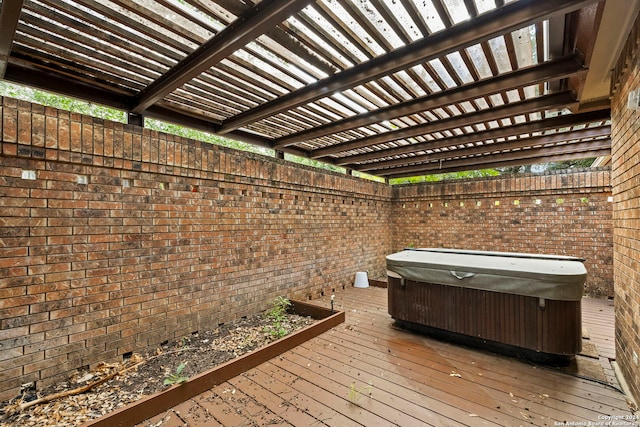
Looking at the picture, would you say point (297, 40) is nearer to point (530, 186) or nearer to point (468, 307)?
point (468, 307)

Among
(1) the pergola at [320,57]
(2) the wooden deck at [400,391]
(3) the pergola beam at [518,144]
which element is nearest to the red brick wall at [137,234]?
(1) the pergola at [320,57]

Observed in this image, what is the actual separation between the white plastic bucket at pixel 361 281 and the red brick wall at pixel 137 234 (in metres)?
0.92

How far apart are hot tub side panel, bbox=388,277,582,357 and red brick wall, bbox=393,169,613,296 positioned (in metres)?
3.94

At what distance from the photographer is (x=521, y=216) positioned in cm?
619

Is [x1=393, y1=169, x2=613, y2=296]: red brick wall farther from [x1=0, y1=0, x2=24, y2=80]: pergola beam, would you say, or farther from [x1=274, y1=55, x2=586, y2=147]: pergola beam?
[x1=0, y1=0, x2=24, y2=80]: pergola beam

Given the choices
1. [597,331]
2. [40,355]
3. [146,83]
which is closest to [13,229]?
[40,355]

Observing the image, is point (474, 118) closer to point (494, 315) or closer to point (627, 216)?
point (627, 216)

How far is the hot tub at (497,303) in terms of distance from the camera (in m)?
2.73

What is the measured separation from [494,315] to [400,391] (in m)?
1.48

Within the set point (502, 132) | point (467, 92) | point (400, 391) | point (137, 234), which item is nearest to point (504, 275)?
point (400, 391)

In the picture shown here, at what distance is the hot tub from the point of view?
108 inches

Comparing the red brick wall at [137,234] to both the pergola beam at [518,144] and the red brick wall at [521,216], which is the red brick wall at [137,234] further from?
the pergola beam at [518,144]

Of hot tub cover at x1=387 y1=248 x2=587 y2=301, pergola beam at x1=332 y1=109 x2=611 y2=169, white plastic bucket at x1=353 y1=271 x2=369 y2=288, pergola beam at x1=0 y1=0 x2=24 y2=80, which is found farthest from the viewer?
white plastic bucket at x1=353 y1=271 x2=369 y2=288

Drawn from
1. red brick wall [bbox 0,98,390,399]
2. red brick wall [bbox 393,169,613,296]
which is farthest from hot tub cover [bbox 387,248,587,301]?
red brick wall [bbox 393,169,613,296]
